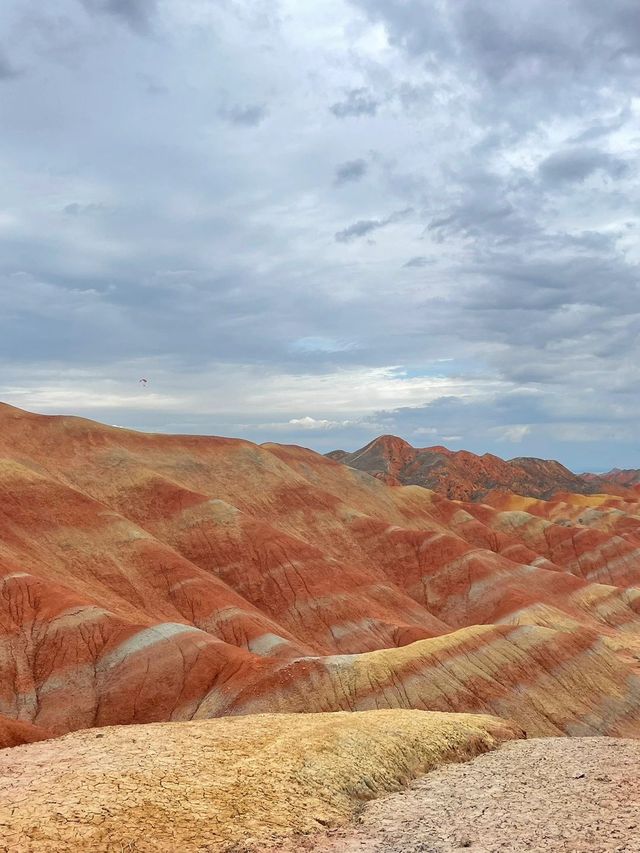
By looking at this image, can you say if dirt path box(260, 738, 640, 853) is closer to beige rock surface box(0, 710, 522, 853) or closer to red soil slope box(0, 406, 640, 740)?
beige rock surface box(0, 710, 522, 853)

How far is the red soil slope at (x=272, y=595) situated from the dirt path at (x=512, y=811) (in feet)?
82.0

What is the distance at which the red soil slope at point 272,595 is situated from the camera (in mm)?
57031

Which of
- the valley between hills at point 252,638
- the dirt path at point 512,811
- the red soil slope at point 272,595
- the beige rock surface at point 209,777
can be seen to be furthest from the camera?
the red soil slope at point 272,595

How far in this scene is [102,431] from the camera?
126562mm

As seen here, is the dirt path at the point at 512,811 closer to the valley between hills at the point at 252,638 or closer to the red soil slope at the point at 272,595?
the valley between hills at the point at 252,638

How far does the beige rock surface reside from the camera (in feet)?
66.2

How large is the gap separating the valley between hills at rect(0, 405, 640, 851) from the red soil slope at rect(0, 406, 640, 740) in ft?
0.89

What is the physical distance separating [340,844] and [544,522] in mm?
153973

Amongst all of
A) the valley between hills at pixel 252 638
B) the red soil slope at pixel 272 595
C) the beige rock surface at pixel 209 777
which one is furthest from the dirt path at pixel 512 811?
the red soil slope at pixel 272 595

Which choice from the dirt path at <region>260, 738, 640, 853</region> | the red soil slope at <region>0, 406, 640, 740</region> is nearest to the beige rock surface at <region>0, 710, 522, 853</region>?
the dirt path at <region>260, 738, 640, 853</region>

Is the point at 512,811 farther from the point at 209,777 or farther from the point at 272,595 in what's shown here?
the point at 272,595

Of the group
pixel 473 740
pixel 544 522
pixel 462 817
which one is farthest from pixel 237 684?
pixel 544 522

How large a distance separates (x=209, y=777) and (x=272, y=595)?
73.5 metres

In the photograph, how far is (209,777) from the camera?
24.3 m
